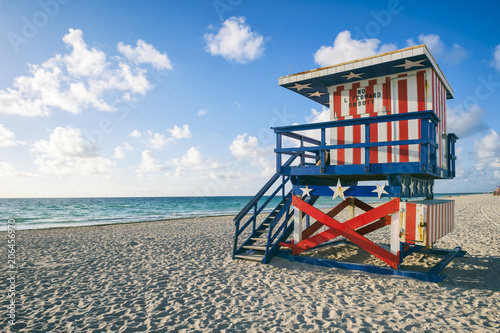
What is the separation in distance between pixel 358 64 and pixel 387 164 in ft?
8.36

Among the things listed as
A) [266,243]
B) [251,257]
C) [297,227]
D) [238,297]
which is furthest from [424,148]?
[251,257]

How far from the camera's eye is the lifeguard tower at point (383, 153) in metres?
6.51

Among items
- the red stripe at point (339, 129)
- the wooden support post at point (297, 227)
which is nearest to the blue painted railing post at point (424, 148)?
the red stripe at point (339, 129)

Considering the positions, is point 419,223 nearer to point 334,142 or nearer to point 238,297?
point 334,142

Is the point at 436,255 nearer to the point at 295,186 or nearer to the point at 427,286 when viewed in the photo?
the point at 427,286

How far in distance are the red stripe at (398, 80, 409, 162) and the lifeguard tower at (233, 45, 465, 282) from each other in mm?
21

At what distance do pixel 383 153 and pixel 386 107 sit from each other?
46.8 inches

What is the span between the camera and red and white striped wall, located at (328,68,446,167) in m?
7.13

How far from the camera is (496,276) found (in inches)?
285

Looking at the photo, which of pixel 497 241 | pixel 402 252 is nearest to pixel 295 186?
pixel 402 252

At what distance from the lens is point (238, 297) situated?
226 inches

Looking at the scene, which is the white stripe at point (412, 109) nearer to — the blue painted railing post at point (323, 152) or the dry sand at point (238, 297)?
the blue painted railing post at point (323, 152)

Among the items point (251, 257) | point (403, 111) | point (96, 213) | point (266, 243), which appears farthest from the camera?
point (96, 213)

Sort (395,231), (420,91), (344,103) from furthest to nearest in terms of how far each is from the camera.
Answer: (344,103)
(420,91)
(395,231)
